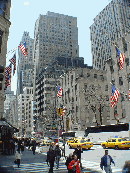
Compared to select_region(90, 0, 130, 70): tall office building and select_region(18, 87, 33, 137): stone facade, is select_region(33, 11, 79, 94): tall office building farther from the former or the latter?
select_region(18, 87, 33, 137): stone facade

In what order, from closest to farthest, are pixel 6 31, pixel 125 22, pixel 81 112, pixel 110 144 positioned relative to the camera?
pixel 6 31 → pixel 110 144 → pixel 81 112 → pixel 125 22

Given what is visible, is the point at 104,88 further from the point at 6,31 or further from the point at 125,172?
the point at 125,172

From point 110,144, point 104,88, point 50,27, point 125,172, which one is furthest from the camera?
point 50,27

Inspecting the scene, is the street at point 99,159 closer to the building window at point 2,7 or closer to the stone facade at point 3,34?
the stone facade at point 3,34

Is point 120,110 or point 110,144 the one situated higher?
point 120,110

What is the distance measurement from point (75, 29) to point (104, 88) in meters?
110

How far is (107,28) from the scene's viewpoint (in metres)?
152

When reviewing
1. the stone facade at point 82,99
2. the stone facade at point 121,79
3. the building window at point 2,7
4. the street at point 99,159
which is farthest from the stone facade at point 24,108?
the street at point 99,159

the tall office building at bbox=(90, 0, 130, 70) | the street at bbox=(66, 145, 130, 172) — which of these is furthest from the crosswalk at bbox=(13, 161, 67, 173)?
the tall office building at bbox=(90, 0, 130, 70)

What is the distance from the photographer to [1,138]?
1184 inches

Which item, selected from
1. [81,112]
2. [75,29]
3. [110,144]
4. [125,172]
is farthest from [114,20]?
[125,172]

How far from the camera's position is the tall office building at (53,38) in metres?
147

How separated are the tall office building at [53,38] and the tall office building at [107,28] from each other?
15.6 m

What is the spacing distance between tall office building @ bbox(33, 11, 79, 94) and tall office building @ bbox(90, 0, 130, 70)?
1556cm
